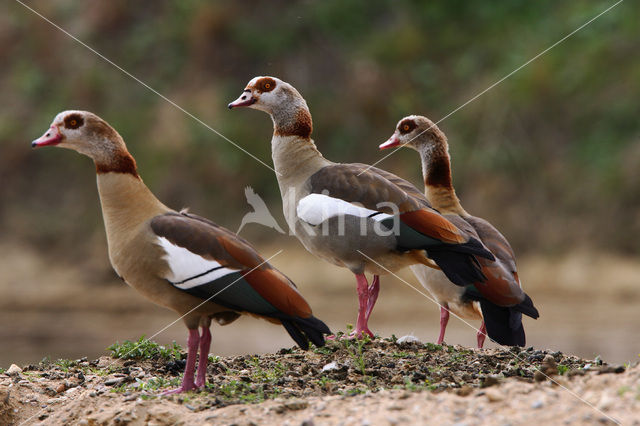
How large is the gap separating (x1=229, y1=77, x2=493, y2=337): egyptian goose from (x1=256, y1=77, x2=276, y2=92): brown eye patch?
0.17 meters

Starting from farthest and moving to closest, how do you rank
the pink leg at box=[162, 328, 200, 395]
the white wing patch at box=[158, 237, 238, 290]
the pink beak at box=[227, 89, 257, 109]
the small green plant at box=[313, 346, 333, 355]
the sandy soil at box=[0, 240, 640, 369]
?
the sandy soil at box=[0, 240, 640, 369], the pink beak at box=[227, 89, 257, 109], the small green plant at box=[313, 346, 333, 355], the pink leg at box=[162, 328, 200, 395], the white wing patch at box=[158, 237, 238, 290]

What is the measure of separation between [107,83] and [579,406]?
16316mm

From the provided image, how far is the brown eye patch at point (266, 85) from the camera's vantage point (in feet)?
21.1

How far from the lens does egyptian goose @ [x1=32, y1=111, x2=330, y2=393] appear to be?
4863 millimetres

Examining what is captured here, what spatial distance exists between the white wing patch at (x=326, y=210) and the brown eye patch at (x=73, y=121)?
163cm

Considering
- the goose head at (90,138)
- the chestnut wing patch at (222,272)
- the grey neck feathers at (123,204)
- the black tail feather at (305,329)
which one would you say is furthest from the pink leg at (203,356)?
the goose head at (90,138)

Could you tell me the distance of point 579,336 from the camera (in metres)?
13.0

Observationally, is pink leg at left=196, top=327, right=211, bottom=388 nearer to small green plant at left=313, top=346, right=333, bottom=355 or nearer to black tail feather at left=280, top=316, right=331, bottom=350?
black tail feather at left=280, top=316, right=331, bottom=350

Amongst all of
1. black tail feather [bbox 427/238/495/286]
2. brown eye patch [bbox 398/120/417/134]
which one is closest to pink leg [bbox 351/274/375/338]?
black tail feather [bbox 427/238/495/286]

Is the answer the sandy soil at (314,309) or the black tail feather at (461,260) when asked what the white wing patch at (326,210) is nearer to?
the black tail feather at (461,260)

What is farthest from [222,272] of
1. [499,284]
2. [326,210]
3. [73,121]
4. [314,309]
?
[314,309]

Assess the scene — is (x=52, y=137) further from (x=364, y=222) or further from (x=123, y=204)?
(x=364, y=222)

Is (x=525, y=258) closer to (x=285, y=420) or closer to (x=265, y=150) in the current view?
(x=265, y=150)

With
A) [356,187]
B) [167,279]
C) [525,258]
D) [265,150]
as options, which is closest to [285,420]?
[167,279]
